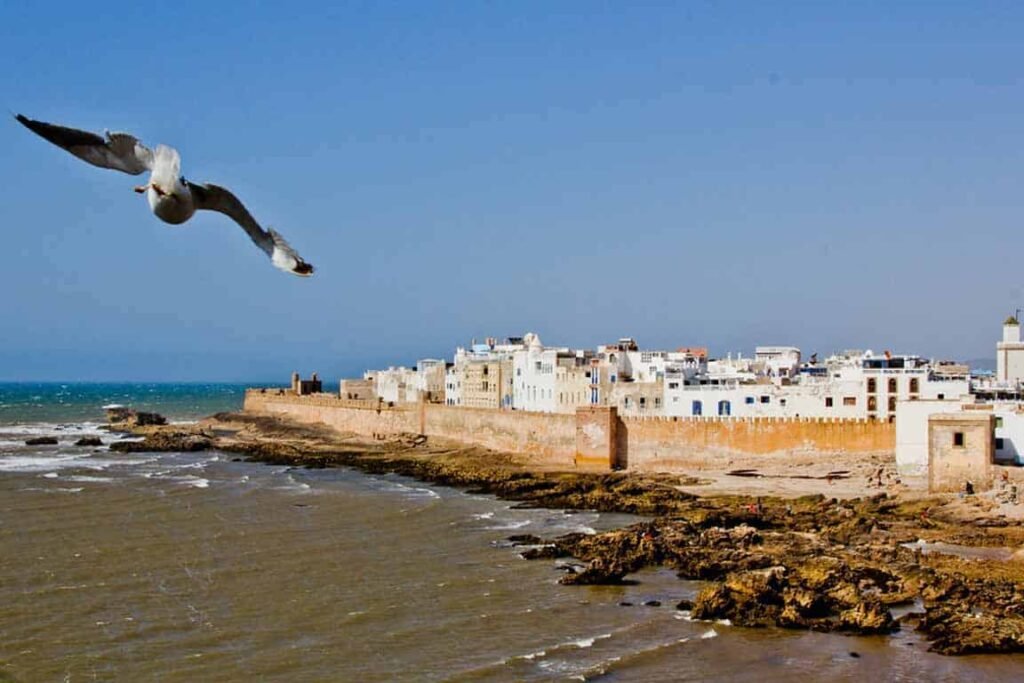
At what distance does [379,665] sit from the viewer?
53.5 ft

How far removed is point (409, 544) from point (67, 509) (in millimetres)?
11437

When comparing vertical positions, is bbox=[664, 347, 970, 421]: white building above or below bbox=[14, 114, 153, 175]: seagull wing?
below

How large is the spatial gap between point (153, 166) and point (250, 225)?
94cm

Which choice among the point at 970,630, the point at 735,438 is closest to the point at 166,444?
the point at 735,438

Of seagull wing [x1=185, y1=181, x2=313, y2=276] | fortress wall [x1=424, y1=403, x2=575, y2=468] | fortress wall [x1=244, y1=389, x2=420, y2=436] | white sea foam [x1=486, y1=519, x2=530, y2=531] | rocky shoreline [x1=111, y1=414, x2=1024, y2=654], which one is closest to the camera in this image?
seagull wing [x1=185, y1=181, x2=313, y2=276]

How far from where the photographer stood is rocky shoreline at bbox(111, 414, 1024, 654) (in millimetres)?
17688

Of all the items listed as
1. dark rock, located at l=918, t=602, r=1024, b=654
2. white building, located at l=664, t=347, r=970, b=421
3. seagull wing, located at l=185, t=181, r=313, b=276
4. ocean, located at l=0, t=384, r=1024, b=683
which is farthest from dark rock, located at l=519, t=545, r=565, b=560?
white building, located at l=664, t=347, r=970, b=421

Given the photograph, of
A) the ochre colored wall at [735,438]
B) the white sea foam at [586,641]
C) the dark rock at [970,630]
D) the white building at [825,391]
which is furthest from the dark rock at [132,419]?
the dark rock at [970,630]

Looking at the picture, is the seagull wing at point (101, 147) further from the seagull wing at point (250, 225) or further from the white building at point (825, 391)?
the white building at point (825, 391)

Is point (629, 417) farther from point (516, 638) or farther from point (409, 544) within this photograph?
point (516, 638)

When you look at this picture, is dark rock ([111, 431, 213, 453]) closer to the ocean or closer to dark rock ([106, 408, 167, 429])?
dark rock ([106, 408, 167, 429])

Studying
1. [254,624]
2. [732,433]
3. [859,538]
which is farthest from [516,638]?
[732,433]

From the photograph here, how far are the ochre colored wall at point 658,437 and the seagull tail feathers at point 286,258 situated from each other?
3159 cm

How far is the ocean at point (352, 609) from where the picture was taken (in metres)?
16.0
